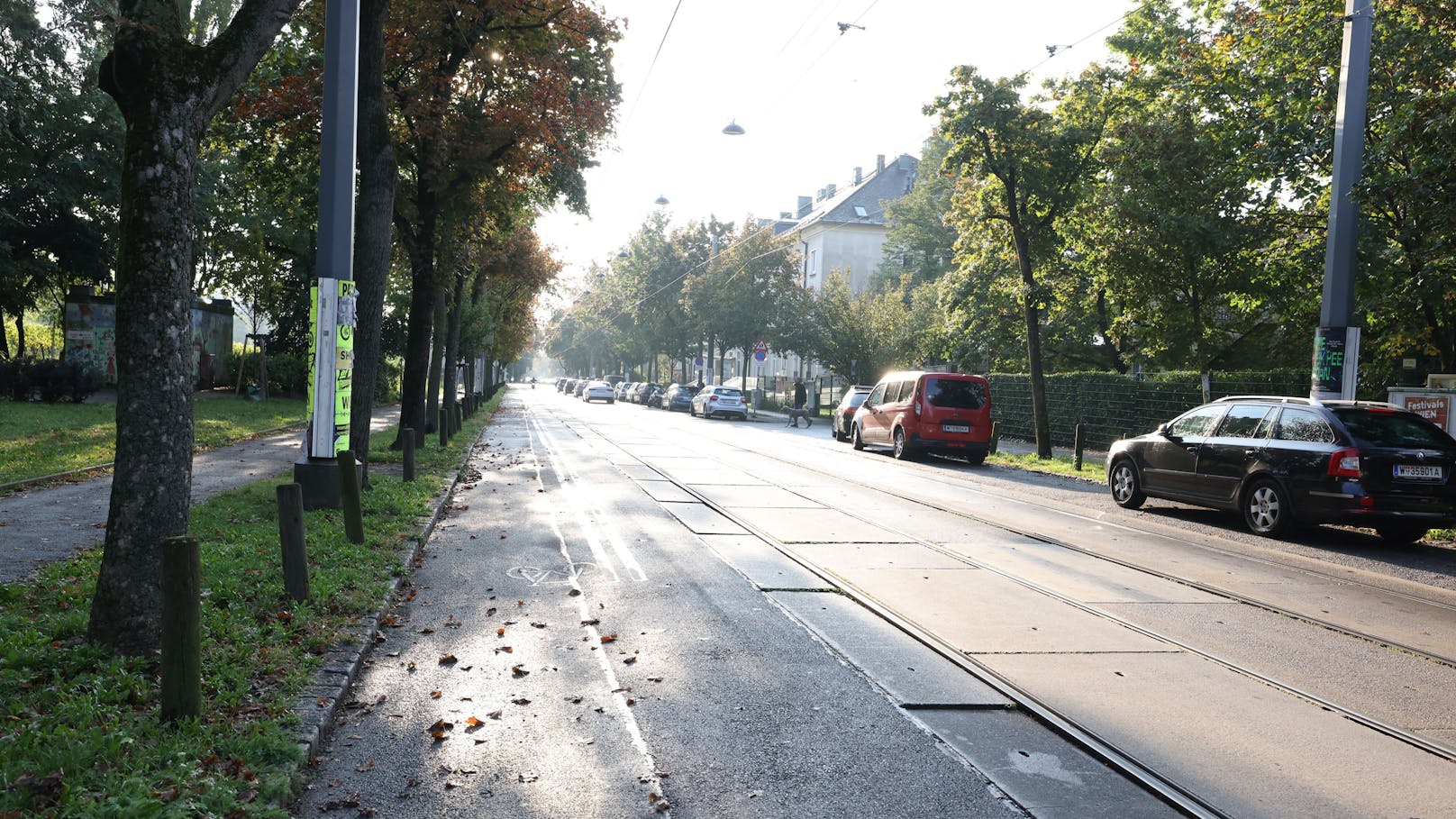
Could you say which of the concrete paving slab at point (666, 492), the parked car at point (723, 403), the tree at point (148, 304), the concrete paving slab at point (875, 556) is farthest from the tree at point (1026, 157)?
the parked car at point (723, 403)

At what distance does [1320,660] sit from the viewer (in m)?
5.99

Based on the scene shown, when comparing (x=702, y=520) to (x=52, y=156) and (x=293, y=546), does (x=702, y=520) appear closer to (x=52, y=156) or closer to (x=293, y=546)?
(x=293, y=546)

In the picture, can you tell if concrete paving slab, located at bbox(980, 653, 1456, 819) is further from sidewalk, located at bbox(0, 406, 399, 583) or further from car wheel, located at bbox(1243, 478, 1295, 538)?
sidewalk, located at bbox(0, 406, 399, 583)

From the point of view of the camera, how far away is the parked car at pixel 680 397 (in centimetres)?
5278

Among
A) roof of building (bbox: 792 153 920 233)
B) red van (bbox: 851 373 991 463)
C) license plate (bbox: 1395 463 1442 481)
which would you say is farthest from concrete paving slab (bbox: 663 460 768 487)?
roof of building (bbox: 792 153 920 233)

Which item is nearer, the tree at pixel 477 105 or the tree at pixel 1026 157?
the tree at pixel 477 105

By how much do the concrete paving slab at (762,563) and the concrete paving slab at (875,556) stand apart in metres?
0.29

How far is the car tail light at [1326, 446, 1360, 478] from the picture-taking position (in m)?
10.5

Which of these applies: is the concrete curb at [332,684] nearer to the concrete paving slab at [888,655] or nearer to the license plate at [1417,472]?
the concrete paving slab at [888,655]

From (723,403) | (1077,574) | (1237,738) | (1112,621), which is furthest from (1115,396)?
(1237,738)

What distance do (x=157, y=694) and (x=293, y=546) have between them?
73.8 inches

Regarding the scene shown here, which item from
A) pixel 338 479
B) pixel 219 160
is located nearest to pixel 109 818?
pixel 338 479

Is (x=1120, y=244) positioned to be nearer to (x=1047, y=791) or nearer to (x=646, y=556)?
(x=646, y=556)

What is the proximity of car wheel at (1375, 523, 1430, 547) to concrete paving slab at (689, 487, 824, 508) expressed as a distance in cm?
634
